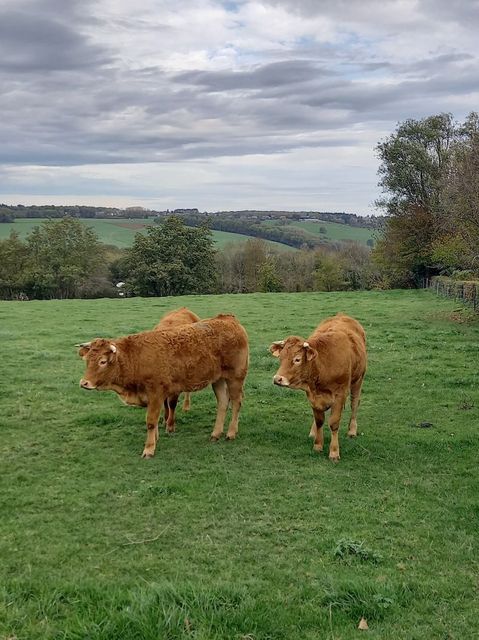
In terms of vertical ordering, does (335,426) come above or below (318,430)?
above

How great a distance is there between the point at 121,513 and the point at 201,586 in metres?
1.90

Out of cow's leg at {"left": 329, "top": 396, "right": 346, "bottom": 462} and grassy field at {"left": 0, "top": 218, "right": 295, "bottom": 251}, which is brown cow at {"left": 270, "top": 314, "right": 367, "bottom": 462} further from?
grassy field at {"left": 0, "top": 218, "right": 295, "bottom": 251}

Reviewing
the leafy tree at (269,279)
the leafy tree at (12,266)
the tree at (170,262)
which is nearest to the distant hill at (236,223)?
the leafy tree at (12,266)

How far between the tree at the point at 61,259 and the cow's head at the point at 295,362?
53.3 m

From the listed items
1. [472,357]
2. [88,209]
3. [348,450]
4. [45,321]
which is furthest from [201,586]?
[88,209]

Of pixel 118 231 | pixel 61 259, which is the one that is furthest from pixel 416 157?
pixel 118 231

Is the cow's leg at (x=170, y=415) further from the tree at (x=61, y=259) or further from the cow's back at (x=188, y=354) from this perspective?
the tree at (x=61, y=259)

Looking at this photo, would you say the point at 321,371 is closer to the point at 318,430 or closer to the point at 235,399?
the point at 318,430

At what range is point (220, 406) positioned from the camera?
955 cm

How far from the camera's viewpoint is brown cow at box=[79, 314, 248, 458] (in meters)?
8.59

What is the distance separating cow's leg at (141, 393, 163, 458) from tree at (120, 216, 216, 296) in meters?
46.1

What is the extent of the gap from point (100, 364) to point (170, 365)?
103cm

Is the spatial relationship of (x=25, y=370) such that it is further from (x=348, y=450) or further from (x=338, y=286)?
(x=338, y=286)

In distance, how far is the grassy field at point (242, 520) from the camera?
4.81m
